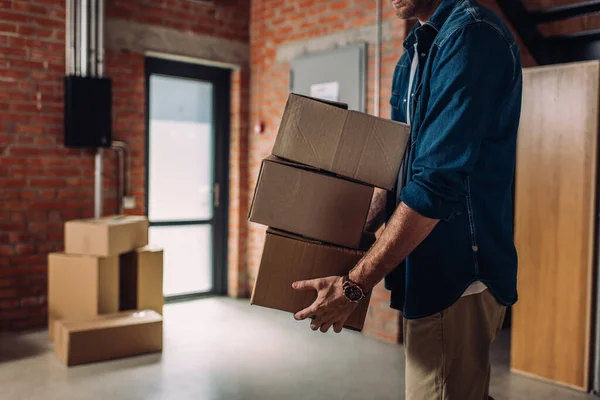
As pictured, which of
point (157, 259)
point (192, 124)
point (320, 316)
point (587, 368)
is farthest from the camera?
point (192, 124)

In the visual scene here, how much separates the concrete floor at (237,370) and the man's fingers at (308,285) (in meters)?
1.70

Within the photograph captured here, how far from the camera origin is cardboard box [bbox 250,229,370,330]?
143 centimetres

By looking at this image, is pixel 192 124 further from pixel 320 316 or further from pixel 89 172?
pixel 320 316

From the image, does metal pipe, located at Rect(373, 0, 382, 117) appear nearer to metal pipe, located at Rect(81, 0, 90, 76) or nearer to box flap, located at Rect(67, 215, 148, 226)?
box flap, located at Rect(67, 215, 148, 226)

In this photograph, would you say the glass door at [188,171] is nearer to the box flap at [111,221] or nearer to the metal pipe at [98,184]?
the metal pipe at [98,184]

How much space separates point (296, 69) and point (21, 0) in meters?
1.98

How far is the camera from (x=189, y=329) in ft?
13.7

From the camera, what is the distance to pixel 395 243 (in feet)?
4.12

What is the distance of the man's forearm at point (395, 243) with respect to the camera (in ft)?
4.05

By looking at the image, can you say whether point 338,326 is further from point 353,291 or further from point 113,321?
point 113,321

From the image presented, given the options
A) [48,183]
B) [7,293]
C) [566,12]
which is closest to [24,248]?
[7,293]

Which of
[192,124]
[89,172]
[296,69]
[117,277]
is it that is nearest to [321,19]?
[296,69]

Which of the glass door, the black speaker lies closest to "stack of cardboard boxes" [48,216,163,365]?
the black speaker

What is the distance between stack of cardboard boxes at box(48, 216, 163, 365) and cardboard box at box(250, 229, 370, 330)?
88.4 inches
